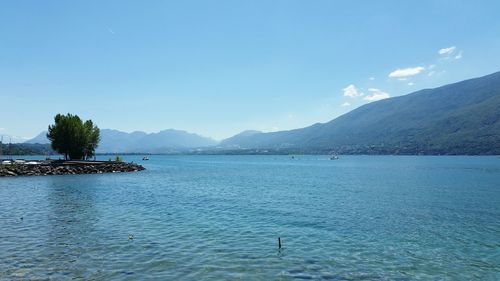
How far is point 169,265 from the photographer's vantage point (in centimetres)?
2170

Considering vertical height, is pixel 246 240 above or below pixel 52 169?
below

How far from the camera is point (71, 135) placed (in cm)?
12638

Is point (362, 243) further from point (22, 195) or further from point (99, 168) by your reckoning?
point (99, 168)

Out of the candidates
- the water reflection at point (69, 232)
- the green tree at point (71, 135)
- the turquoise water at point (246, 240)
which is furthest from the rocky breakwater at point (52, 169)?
the water reflection at point (69, 232)

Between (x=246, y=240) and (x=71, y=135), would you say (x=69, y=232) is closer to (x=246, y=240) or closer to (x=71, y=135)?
(x=246, y=240)

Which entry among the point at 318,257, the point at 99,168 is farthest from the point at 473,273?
the point at 99,168

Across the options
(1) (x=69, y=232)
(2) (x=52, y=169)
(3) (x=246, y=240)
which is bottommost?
(3) (x=246, y=240)

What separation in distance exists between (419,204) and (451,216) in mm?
10419

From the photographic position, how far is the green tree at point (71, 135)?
4956 inches

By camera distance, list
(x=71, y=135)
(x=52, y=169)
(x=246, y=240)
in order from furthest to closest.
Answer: (x=71, y=135)
(x=52, y=169)
(x=246, y=240)

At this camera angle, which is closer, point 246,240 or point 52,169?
point 246,240

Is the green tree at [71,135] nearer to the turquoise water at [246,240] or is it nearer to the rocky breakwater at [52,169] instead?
the rocky breakwater at [52,169]

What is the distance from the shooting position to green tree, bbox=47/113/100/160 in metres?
126

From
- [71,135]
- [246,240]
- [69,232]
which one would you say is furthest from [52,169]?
[246,240]
